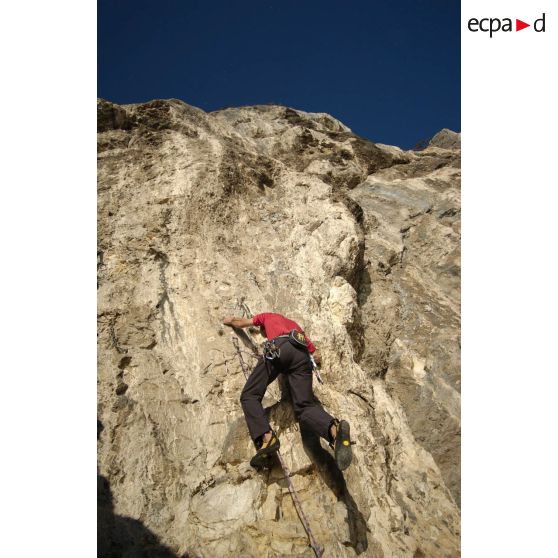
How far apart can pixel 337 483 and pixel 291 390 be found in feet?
3.42

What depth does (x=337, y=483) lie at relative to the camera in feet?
13.0

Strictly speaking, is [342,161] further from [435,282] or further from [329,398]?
[329,398]

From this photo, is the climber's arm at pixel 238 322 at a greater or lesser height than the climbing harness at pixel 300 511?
greater

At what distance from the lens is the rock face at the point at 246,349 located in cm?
365

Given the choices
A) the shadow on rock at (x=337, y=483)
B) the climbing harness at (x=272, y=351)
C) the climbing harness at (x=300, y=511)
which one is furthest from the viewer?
the climbing harness at (x=272, y=351)

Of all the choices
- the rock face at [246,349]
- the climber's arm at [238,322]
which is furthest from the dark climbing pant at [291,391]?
the climber's arm at [238,322]

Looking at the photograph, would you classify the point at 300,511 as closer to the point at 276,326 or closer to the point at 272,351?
the point at 272,351

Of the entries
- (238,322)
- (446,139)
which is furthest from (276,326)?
(446,139)

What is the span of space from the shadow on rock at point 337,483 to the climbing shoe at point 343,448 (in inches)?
21.8

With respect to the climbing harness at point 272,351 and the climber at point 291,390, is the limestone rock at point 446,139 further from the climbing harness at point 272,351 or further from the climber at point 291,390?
the climbing harness at point 272,351

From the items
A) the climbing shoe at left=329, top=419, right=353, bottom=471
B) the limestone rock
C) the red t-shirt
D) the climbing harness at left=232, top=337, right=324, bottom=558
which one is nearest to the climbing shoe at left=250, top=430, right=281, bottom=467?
the climbing harness at left=232, top=337, right=324, bottom=558

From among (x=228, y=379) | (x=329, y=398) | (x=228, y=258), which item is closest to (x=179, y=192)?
(x=228, y=258)

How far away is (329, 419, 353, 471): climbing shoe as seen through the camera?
3508 mm
